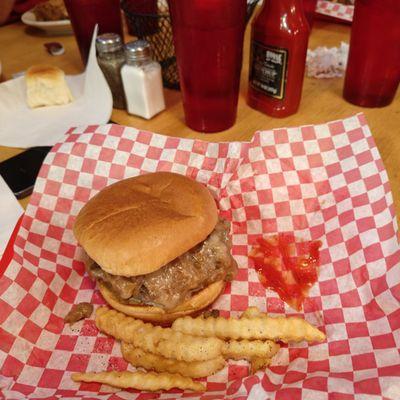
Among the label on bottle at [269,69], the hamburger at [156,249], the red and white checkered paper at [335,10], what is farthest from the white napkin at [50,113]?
the red and white checkered paper at [335,10]

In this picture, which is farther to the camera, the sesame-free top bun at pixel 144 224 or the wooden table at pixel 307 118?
the wooden table at pixel 307 118

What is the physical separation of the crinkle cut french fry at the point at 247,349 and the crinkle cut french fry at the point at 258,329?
2 centimetres

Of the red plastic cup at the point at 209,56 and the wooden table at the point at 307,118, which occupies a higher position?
the red plastic cup at the point at 209,56

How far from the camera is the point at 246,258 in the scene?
1692mm

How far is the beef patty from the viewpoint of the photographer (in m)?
1.33

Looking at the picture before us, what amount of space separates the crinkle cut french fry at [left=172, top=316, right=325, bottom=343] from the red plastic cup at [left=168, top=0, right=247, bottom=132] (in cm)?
125

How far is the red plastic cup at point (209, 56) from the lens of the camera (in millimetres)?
1730

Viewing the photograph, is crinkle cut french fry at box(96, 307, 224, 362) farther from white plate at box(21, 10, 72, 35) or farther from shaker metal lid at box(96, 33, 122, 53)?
white plate at box(21, 10, 72, 35)

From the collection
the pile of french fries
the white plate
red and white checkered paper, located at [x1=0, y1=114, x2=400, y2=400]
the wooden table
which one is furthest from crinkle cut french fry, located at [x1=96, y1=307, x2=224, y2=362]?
the white plate

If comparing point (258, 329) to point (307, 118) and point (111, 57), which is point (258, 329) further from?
point (111, 57)

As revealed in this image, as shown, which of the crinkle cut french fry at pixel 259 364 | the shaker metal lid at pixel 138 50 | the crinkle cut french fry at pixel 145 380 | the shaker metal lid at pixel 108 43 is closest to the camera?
the crinkle cut french fry at pixel 145 380

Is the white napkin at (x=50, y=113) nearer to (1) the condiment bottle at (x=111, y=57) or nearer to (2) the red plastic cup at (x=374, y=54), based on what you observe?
(1) the condiment bottle at (x=111, y=57)

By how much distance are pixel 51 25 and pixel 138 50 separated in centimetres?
181

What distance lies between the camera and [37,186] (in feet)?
5.50
